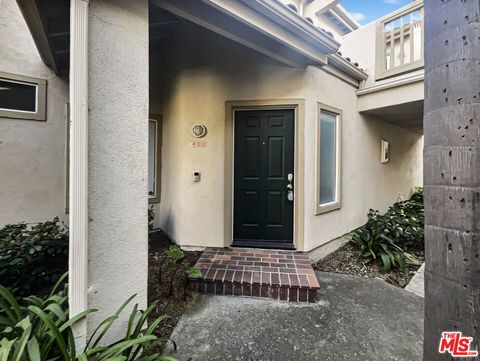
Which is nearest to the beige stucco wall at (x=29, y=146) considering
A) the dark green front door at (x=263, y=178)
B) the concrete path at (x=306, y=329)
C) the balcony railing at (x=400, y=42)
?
the dark green front door at (x=263, y=178)

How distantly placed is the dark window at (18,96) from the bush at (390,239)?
598 cm

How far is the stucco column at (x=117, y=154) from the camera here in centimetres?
164

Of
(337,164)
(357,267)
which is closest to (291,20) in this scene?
(337,164)

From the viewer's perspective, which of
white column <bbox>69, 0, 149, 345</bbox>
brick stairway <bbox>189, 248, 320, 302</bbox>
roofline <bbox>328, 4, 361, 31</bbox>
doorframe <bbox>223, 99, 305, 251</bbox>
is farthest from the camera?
roofline <bbox>328, 4, 361, 31</bbox>

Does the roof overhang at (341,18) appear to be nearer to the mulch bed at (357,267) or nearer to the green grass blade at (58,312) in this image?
the mulch bed at (357,267)

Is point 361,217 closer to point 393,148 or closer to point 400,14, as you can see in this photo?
point 393,148

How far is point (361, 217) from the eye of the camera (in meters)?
4.85

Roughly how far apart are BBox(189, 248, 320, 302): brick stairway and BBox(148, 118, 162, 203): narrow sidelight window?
6.28 feet

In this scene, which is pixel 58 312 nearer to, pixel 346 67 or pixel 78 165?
pixel 78 165

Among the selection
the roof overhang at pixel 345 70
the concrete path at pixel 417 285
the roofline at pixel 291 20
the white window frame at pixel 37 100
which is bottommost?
the concrete path at pixel 417 285

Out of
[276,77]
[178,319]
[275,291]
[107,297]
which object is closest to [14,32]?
[276,77]

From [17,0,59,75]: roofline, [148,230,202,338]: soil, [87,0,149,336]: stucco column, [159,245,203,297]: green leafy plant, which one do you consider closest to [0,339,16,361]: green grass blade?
[87,0,149,336]: stucco column

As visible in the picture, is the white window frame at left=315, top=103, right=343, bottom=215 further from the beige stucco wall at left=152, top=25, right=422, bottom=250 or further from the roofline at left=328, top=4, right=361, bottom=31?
the roofline at left=328, top=4, right=361, bottom=31

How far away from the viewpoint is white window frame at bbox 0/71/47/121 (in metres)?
3.63
